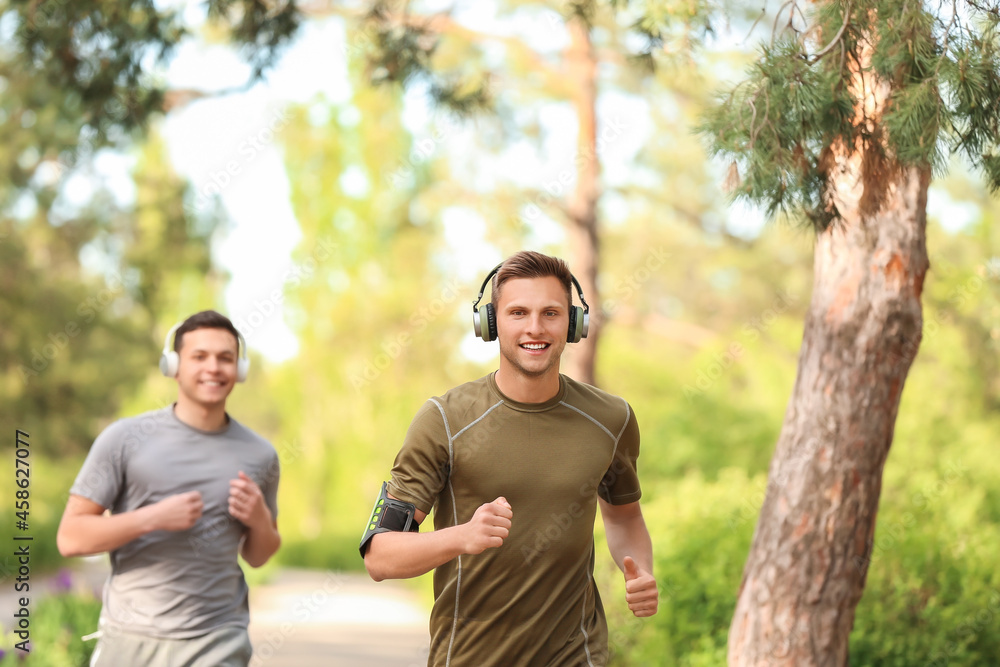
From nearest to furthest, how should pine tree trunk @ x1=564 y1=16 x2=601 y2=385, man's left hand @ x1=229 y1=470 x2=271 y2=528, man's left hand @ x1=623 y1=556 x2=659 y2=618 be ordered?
man's left hand @ x1=623 y1=556 x2=659 y2=618
man's left hand @ x1=229 y1=470 x2=271 y2=528
pine tree trunk @ x1=564 y1=16 x2=601 y2=385

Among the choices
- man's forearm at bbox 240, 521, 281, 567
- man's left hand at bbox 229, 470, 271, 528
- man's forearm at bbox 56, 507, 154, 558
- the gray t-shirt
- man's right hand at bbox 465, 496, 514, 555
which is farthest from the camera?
man's forearm at bbox 240, 521, 281, 567

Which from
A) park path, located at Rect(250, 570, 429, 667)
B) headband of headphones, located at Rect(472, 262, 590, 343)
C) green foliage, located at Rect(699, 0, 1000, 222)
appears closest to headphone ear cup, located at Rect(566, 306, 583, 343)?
headband of headphones, located at Rect(472, 262, 590, 343)

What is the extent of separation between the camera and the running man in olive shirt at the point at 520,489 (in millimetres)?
2811

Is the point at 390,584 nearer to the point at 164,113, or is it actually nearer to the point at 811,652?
the point at 164,113

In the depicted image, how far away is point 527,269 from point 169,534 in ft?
6.44

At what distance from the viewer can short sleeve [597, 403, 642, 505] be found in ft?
10.1

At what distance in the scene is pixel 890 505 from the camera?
27.8ft

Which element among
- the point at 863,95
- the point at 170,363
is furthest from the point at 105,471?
the point at 863,95

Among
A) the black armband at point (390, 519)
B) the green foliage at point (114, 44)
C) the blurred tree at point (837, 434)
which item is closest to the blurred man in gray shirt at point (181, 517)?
the black armband at point (390, 519)

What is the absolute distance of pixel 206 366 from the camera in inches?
157

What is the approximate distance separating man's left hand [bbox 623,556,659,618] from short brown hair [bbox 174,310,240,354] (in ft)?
6.67

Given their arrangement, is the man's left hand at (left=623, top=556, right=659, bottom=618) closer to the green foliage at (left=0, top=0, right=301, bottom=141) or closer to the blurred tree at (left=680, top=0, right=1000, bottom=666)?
the blurred tree at (left=680, top=0, right=1000, bottom=666)

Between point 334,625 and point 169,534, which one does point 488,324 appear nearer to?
point 169,534

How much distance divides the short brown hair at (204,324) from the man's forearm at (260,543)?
2.46 ft
